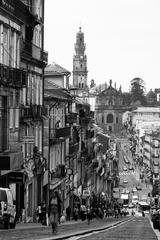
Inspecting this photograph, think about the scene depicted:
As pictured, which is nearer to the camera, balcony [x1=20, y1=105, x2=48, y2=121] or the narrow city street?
the narrow city street

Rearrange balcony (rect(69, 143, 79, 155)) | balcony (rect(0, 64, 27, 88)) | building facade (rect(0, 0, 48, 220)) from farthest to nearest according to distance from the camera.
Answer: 1. balcony (rect(69, 143, 79, 155))
2. building facade (rect(0, 0, 48, 220))
3. balcony (rect(0, 64, 27, 88))

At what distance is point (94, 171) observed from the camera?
107438mm

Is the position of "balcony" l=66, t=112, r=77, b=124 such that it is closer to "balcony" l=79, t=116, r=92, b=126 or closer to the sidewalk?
"balcony" l=79, t=116, r=92, b=126

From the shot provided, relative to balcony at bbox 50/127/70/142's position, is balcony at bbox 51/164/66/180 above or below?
below

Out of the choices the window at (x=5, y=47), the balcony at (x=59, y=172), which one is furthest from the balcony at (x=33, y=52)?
the balcony at (x=59, y=172)

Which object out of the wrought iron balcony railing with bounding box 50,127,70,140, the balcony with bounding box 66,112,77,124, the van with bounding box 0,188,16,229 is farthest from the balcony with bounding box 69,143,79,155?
the van with bounding box 0,188,16,229

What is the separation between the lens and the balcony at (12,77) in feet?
113

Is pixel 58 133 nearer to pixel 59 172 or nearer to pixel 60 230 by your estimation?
pixel 59 172

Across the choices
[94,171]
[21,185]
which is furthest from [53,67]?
[94,171]

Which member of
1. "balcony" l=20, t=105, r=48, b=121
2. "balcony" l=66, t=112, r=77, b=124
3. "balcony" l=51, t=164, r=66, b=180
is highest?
"balcony" l=20, t=105, r=48, b=121

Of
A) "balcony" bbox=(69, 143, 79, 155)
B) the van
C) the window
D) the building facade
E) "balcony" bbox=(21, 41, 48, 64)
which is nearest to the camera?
the van

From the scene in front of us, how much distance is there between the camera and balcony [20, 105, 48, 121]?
41.9 meters

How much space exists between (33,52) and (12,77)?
9.74 metres

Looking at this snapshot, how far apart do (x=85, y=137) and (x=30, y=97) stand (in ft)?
157
